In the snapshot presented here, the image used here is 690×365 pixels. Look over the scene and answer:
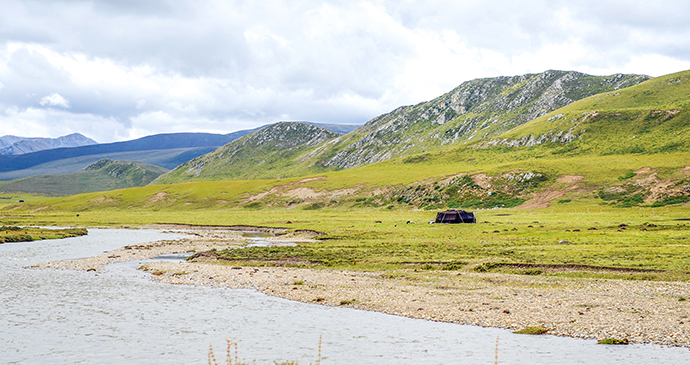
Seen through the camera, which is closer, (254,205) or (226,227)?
(226,227)

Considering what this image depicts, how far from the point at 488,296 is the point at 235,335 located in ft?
58.3

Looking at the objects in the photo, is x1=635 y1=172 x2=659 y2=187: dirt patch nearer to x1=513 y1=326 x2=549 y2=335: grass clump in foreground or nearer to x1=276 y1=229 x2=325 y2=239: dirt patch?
x1=276 y1=229 x2=325 y2=239: dirt patch

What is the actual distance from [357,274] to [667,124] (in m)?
196

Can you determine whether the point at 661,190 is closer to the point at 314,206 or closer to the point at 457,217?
the point at 457,217

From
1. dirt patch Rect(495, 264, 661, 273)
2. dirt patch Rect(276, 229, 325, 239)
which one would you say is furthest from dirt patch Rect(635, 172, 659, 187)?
dirt patch Rect(495, 264, 661, 273)

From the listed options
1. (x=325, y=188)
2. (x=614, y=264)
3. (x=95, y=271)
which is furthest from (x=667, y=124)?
(x=95, y=271)

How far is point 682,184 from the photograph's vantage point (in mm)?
120625

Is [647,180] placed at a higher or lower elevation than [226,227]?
higher

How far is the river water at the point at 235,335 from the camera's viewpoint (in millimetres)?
20656

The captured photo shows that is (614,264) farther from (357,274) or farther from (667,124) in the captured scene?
(667,124)

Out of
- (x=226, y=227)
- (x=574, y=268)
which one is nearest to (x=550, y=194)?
(x=226, y=227)

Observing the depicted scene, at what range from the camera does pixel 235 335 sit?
2420 cm

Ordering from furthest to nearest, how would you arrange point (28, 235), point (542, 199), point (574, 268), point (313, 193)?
1. point (313, 193)
2. point (542, 199)
3. point (28, 235)
4. point (574, 268)

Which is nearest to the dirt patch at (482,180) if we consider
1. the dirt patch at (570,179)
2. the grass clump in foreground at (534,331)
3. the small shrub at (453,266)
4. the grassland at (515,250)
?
the dirt patch at (570,179)
